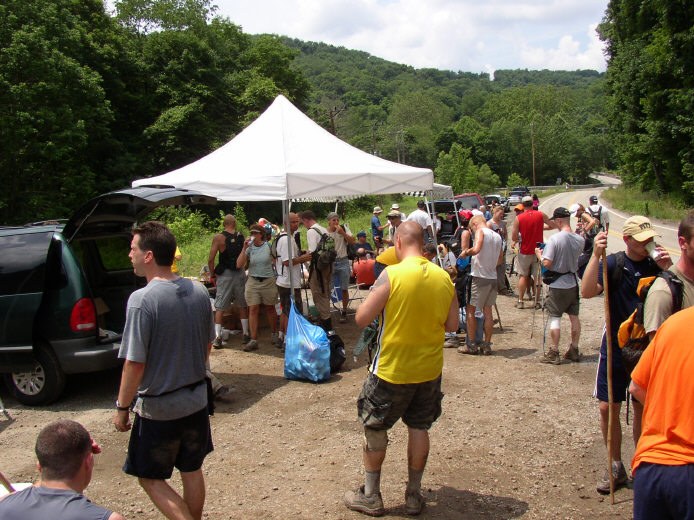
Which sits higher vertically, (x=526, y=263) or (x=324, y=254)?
(x=324, y=254)

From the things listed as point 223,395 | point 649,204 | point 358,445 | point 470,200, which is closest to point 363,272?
point 223,395

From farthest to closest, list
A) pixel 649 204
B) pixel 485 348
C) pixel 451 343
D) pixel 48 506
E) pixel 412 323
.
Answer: pixel 649 204 → pixel 451 343 → pixel 485 348 → pixel 412 323 → pixel 48 506

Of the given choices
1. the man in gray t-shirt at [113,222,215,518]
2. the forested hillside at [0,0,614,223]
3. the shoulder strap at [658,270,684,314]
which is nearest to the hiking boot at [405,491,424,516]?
the man in gray t-shirt at [113,222,215,518]

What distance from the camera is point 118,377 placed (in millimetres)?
7148

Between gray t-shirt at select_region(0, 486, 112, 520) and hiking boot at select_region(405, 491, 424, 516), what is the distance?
91.6 inches

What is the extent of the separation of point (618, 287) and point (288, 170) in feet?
15.2

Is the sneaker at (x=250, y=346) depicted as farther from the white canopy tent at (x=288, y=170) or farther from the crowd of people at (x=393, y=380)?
the crowd of people at (x=393, y=380)

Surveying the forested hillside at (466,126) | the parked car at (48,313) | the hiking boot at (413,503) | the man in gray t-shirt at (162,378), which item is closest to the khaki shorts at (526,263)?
the parked car at (48,313)

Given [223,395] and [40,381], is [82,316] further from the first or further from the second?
[223,395]

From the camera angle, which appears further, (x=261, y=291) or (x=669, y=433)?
(x=261, y=291)

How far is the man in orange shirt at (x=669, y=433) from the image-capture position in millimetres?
2152

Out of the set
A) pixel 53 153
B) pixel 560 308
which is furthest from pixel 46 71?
pixel 560 308

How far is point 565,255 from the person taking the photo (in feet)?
22.9

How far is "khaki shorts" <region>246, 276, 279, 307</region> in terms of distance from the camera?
811 centimetres
